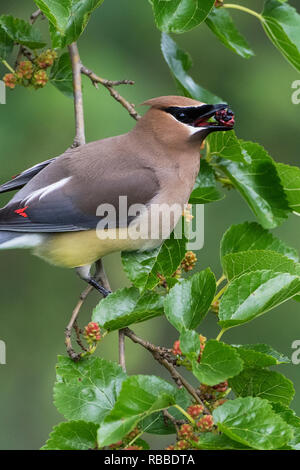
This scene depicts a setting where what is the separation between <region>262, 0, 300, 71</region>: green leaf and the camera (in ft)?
9.37

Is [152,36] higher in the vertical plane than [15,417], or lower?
higher

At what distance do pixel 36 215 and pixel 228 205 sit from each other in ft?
9.40

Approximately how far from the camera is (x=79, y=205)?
10.3 ft

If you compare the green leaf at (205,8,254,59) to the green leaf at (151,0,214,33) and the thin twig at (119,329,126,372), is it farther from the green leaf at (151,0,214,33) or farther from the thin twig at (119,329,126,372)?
the thin twig at (119,329,126,372)

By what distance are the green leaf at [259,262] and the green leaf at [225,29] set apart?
989mm

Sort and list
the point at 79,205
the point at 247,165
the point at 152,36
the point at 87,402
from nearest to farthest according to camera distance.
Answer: the point at 87,402, the point at 247,165, the point at 79,205, the point at 152,36

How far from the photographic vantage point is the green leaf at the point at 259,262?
7.84ft

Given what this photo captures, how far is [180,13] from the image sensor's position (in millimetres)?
2527

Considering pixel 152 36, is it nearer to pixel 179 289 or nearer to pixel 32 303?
pixel 32 303

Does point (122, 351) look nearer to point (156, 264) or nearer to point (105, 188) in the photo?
point (156, 264)

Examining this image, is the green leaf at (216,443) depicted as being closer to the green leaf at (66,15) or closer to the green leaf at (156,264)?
the green leaf at (156,264)

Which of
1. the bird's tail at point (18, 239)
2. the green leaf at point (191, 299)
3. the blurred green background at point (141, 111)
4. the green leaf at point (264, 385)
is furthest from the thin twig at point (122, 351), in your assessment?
the blurred green background at point (141, 111)

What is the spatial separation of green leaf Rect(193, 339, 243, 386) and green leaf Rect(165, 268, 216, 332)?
0.58 ft

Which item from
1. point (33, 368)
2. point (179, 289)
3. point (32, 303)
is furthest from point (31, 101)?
point (179, 289)
